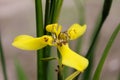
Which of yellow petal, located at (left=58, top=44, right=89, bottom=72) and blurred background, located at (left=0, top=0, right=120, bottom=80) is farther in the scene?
blurred background, located at (left=0, top=0, right=120, bottom=80)

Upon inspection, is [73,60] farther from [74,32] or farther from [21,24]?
[21,24]

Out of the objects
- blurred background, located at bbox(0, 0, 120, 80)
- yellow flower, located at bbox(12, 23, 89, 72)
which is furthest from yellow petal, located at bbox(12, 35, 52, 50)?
blurred background, located at bbox(0, 0, 120, 80)

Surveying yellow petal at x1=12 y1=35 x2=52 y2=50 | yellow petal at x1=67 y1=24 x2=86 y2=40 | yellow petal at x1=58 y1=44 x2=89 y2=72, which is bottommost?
yellow petal at x1=58 y1=44 x2=89 y2=72

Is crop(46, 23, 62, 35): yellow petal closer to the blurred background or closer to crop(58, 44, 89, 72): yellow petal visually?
crop(58, 44, 89, 72): yellow petal

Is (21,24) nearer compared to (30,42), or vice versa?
(30,42)

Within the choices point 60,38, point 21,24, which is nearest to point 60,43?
point 60,38

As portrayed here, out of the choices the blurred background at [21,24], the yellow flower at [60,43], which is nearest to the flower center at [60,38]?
the yellow flower at [60,43]

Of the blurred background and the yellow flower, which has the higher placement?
the yellow flower

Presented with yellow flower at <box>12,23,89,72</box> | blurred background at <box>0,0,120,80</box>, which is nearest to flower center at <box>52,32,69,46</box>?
yellow flower at <box>12,23,89,72</box>
